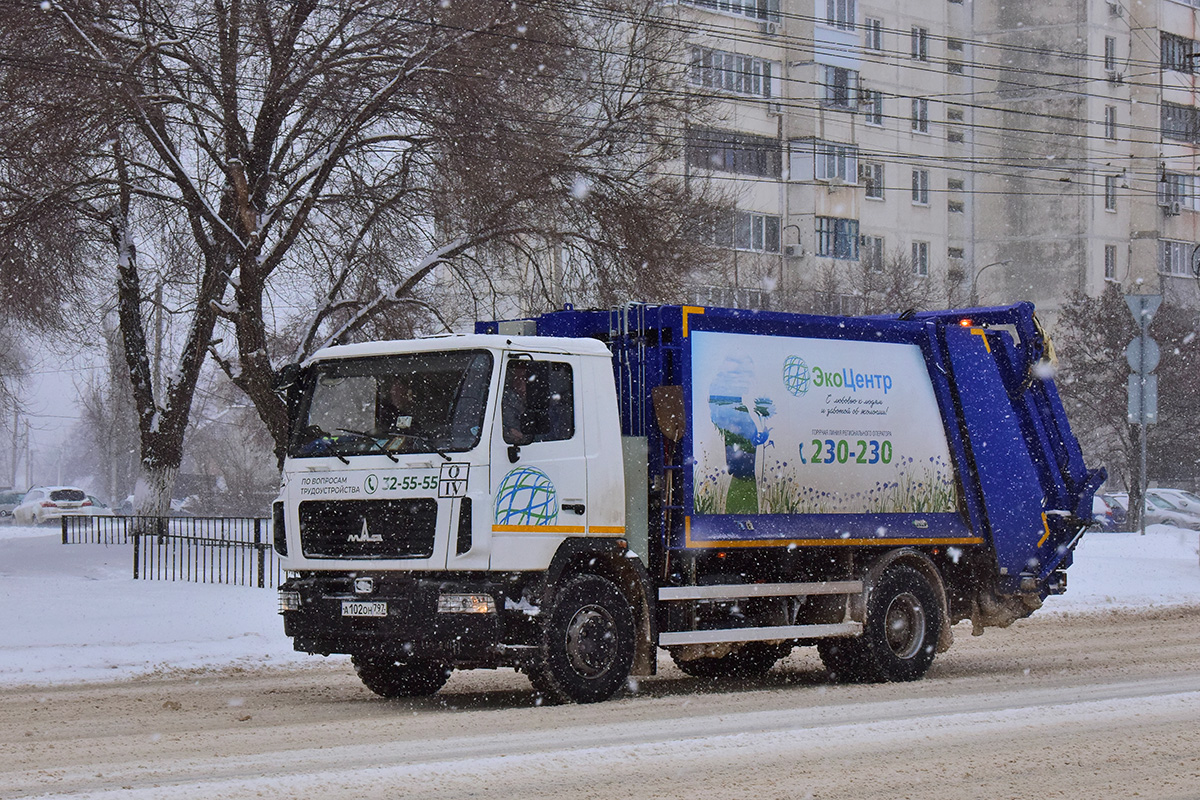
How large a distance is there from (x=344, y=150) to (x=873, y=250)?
4543 centimetres

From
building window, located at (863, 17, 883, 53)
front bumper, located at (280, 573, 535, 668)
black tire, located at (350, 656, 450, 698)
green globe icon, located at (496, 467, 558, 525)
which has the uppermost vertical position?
building window, located at (863, 17, 883, 53)

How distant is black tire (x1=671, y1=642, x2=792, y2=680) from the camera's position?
14294mm

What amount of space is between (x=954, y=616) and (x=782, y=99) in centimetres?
4648

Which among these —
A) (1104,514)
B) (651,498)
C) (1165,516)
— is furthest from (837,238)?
(651,498)

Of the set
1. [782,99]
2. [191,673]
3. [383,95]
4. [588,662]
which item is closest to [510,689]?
[588,662]

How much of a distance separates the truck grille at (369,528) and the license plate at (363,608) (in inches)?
13.0

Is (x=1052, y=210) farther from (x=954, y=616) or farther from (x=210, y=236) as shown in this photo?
(x=954, y=616)

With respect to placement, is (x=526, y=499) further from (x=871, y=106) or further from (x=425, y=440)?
(x=871, y=106)

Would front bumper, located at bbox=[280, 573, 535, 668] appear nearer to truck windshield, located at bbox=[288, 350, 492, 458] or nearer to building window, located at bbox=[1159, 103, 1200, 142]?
truck windshield, located at bbox=[288, 350, 492, 458]

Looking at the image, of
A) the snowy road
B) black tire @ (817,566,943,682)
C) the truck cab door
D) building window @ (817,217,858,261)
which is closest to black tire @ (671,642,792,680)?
the snowy road

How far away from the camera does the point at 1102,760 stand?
884 centimetres

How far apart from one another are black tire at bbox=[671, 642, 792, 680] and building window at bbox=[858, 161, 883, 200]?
49794mm

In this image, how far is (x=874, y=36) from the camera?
Result: 6556cm

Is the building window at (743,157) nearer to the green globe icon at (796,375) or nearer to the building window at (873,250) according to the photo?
the building window at (873,250)
